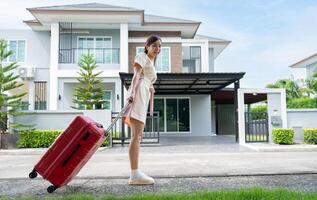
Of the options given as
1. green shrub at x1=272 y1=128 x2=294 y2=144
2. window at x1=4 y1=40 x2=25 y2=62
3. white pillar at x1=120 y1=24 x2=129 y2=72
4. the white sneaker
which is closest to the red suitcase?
the white sneaker

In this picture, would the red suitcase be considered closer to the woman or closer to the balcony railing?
the woman

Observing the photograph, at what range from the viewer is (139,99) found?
128 inches

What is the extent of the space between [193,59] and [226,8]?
9708 mm

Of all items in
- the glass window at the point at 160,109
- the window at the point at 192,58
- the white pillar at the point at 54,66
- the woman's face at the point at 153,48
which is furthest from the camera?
the window at the point at 192,58

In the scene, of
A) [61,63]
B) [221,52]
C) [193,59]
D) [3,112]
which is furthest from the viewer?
Result: [221,52]

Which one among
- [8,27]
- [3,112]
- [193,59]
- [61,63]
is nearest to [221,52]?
[193,59]

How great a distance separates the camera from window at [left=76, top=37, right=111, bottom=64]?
16047 mm

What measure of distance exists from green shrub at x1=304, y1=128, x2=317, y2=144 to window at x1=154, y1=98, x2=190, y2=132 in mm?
7462

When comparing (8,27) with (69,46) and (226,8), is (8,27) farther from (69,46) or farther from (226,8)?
(226,8)

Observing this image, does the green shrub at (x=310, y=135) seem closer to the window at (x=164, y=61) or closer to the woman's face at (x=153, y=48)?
the window at (x=164, y=61)

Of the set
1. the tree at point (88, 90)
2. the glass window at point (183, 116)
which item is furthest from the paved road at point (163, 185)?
the glass window at point (183, 116)

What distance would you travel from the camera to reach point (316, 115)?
11.3 metres

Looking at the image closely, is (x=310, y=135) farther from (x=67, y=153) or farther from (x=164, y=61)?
(x=67, y=153)

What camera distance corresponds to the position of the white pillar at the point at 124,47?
617 inches
